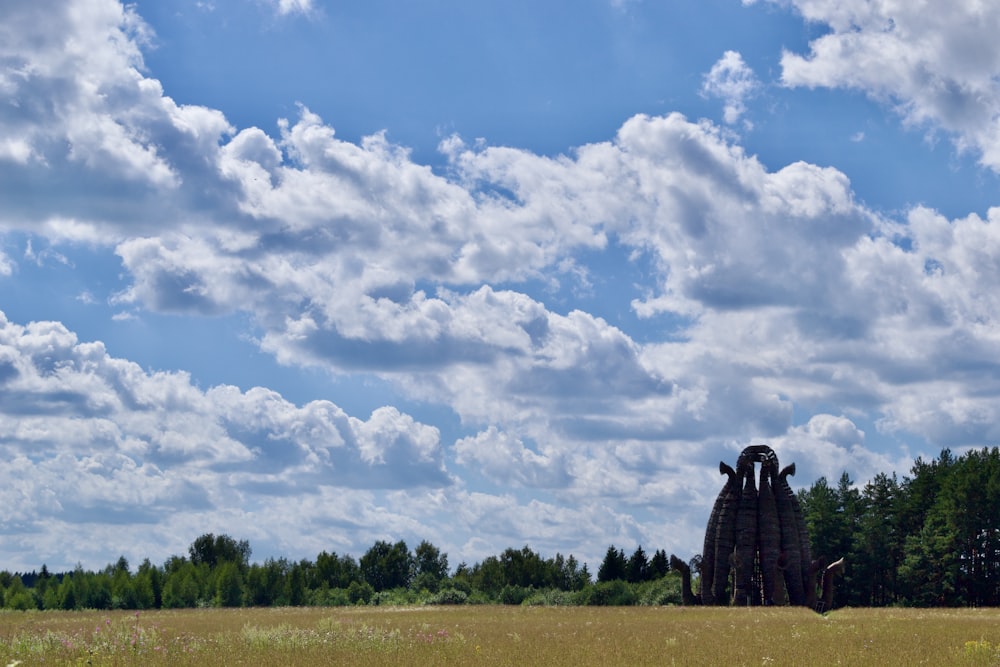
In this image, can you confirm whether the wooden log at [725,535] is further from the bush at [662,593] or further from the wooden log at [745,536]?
the bush at [662,593]

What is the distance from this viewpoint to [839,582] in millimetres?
87438

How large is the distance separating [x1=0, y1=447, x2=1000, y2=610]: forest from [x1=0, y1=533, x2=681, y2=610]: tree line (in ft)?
0.53

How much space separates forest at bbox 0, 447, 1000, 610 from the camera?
79250 millimetres

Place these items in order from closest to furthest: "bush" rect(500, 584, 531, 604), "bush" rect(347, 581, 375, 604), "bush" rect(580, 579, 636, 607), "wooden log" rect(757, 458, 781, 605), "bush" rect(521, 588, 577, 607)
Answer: "wooden log" rect(757, 458, 781, 605), "bush" rect(521, 588, 577, 607), "bush" rect(580, 579, 636, 607), "bush" rect(500, 584, 531, 604), "bush" rect(347, 581, 375, 604)

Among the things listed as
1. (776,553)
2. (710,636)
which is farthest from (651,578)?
(710,636)

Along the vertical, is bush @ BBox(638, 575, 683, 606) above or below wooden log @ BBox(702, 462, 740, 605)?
below

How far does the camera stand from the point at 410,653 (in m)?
22.7

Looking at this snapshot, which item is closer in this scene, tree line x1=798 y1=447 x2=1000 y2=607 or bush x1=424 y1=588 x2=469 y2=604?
bush x1=424 y1=588 x2=469 y2=604

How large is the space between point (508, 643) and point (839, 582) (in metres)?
69.6

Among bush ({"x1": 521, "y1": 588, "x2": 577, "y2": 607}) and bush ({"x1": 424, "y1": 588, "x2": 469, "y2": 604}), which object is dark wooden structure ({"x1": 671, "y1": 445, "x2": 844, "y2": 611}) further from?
bush ({"x1": 424, "y1": 588, "x2": 469, "y2": 604})

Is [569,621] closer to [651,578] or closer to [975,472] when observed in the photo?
[975,472]

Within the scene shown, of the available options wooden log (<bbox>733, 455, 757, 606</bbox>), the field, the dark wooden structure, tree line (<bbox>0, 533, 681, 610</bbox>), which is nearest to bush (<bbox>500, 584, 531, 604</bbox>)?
tree line (<bbox>0, 533, 681, 610</bbox>)

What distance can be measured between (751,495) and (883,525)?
39557 mm

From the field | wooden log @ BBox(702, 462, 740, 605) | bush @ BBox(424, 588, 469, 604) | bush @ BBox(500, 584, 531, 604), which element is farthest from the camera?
bush @ BBox(500, 584, 531, 604)
